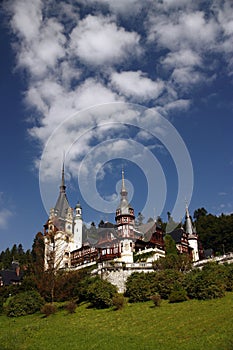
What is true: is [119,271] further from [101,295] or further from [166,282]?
[101,295]

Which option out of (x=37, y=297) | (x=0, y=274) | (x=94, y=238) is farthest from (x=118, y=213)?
(x=37, y=297)

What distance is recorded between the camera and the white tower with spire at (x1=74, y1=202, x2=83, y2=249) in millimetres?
74162

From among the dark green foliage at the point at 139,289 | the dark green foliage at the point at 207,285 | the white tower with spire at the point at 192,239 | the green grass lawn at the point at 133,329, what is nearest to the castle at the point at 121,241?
the white tower with spire at the point at 192,239

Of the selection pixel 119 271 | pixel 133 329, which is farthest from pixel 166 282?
pixel 133 329

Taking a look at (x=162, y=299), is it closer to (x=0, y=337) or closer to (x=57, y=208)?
(x=0, y=337)

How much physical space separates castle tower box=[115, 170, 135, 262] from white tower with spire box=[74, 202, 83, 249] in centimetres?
1463

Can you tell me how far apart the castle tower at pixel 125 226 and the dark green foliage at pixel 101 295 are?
76.9ft

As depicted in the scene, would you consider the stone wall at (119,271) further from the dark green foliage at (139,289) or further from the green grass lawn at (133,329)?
the green grass lawn at (133,329)

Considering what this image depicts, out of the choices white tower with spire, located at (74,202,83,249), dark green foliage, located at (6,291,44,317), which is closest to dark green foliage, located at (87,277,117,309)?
dark green foliage, located at (6,291,44,317)

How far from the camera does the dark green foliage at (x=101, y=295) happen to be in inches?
1287

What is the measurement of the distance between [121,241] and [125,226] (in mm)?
3278

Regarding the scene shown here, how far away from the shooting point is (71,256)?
70.4m

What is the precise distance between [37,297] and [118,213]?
3031 centimetres

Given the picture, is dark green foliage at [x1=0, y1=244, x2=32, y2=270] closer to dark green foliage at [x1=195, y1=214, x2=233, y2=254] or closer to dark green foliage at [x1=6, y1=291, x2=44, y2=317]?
dark green foliage at [x1=195, y1=214, x2=233, y2=254]
